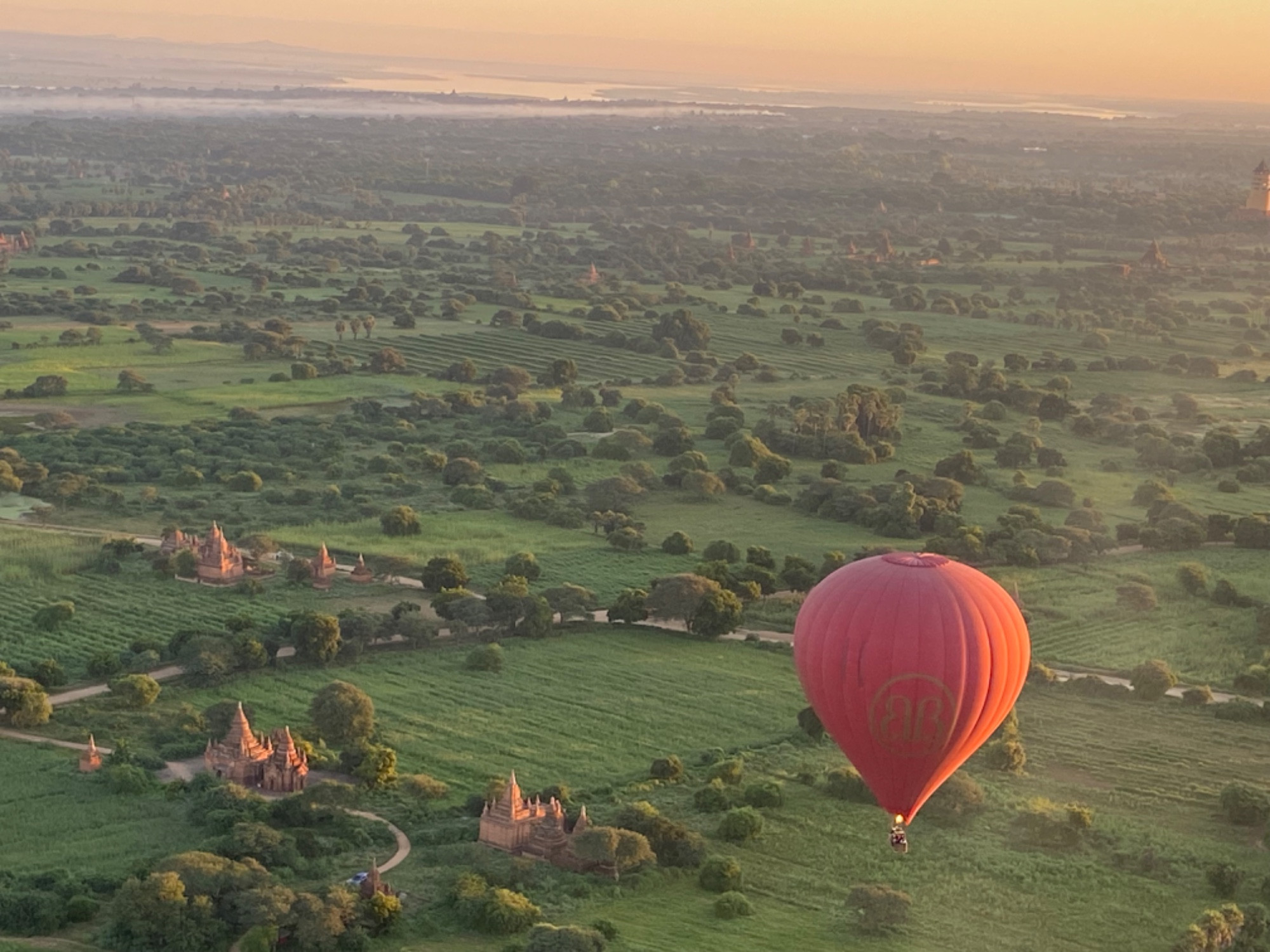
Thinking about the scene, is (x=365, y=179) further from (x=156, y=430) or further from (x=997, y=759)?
(x=997, y=759)

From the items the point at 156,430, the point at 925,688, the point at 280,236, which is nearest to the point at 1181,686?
the point at 925,688

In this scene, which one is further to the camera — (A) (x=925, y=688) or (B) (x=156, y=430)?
(B) (x=156, y=430)

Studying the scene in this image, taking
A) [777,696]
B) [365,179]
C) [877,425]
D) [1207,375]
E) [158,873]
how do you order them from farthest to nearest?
[365,179] < [1207,375] < [877,425] < [777,696] < [158,873]

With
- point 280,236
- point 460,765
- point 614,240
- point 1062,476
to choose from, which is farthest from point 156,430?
point 614,240

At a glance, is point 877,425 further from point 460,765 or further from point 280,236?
point 280,236

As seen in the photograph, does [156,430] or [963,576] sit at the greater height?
[963,576]

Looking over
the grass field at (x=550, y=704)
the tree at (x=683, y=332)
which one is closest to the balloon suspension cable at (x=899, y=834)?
the grass field at (x=550, y=704)

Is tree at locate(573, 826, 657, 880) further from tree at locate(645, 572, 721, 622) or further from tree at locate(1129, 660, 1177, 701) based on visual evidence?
tree at locate(1129, 660, 1177, 701)

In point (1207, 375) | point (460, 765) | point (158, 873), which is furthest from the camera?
point (1207, 375)
